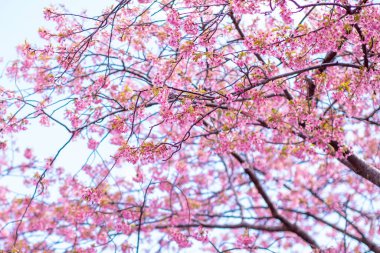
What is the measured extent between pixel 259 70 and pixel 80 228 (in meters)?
6.44

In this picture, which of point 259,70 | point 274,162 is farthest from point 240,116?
point 274,162

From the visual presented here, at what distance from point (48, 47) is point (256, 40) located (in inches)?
105

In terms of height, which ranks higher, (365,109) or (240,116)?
(365,109)

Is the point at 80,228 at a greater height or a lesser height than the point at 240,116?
greater

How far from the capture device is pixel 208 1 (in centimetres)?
643

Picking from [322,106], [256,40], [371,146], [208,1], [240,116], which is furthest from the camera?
[371,146]

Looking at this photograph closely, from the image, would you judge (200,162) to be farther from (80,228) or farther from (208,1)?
(208,1)

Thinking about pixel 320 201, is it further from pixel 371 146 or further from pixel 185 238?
→ pixel 185 238

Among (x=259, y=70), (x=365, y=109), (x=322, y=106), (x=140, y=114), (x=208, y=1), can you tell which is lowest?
(x=140, y=114)

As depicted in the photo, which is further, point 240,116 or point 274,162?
point 274,162

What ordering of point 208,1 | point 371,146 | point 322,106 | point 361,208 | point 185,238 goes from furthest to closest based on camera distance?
point 371,146
point 361,208
point 322,106
point 185,238
point 208,1

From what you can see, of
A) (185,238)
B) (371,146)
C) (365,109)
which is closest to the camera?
(185,238)

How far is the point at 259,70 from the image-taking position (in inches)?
A: 258

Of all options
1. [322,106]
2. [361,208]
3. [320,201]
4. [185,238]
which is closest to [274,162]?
[320,201]
